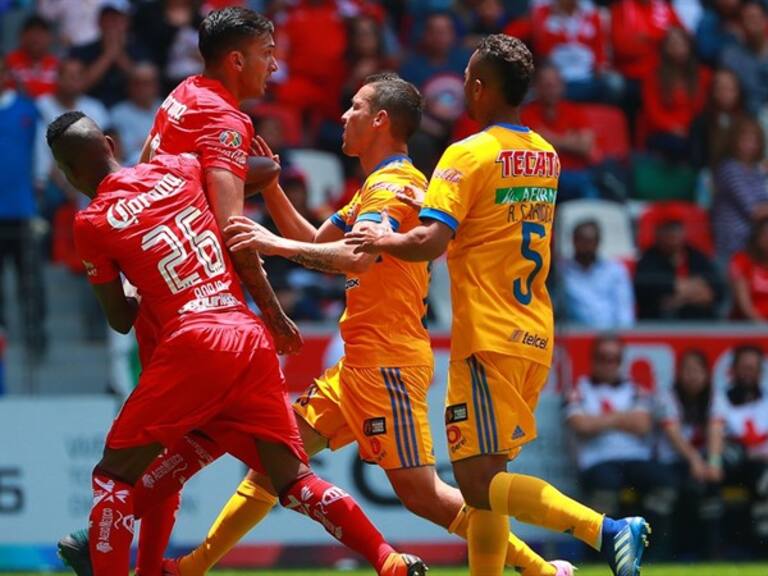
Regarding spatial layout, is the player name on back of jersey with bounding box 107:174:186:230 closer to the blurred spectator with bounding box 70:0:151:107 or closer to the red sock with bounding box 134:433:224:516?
the red sock with bounding box 134:433:224:516

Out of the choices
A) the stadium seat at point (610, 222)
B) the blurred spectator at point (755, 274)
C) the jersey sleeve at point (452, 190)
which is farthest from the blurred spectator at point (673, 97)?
the jersey sleeve at point (452, 190)

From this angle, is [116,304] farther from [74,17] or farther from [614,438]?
[74,17]

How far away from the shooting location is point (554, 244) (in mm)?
13062

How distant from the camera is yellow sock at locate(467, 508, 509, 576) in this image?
7.22 meters

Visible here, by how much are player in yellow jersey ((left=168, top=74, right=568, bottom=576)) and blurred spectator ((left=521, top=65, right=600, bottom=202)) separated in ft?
23.5

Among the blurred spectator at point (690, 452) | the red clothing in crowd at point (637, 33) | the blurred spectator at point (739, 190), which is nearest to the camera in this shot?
the blurred spectator at point (690, 452)

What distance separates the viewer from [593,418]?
41.0 feet

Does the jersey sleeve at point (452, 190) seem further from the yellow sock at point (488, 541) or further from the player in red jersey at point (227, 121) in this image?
the yellow sock at point (488, 541)

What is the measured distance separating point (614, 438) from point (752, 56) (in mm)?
6124

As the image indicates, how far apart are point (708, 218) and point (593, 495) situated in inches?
152

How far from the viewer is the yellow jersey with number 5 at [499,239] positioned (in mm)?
7098

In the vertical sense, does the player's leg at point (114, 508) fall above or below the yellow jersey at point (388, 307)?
below

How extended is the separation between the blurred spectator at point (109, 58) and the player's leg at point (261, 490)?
7.54 meters

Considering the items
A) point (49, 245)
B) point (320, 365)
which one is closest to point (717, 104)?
point (320, 365)
